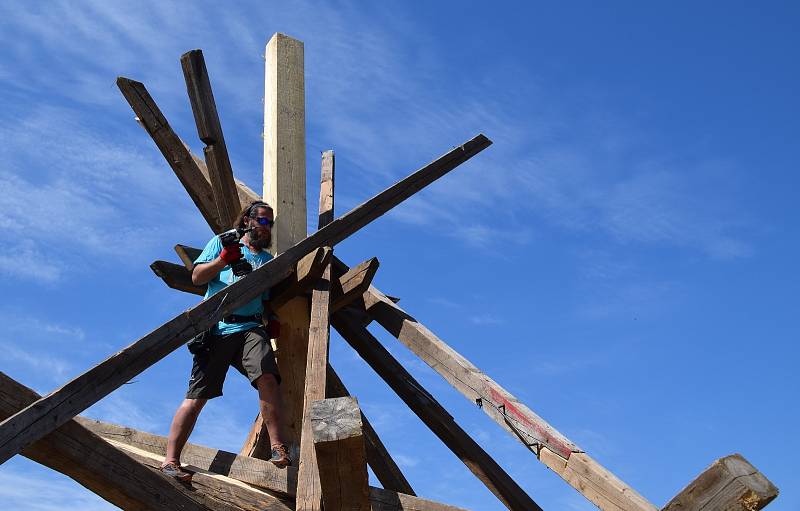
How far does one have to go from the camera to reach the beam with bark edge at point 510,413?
414cm

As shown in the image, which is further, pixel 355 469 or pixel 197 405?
pixel 197 405

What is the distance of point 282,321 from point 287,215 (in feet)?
2.22

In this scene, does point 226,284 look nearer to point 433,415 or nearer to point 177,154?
point 177,154

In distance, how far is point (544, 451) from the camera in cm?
448

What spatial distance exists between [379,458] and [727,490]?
3207 mm

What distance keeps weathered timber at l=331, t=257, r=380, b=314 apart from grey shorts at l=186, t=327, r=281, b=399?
2.43ft

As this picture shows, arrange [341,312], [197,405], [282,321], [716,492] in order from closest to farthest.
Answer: [716,492], [197,405], [282,321], [341,312]

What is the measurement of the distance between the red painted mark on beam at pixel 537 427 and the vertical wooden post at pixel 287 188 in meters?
1.10

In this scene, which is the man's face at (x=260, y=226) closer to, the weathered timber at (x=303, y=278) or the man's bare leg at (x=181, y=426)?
the weathered timber at (x=303, y=278)

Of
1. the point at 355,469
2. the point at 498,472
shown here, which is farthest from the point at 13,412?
the point at 498,472

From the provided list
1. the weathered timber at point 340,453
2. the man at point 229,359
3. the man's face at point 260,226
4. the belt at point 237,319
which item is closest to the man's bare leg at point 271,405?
the man at point 229,359

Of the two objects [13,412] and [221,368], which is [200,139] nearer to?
[221,368]

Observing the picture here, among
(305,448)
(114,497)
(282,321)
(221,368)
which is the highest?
(282,321)

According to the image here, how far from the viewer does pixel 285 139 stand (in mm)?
5809
